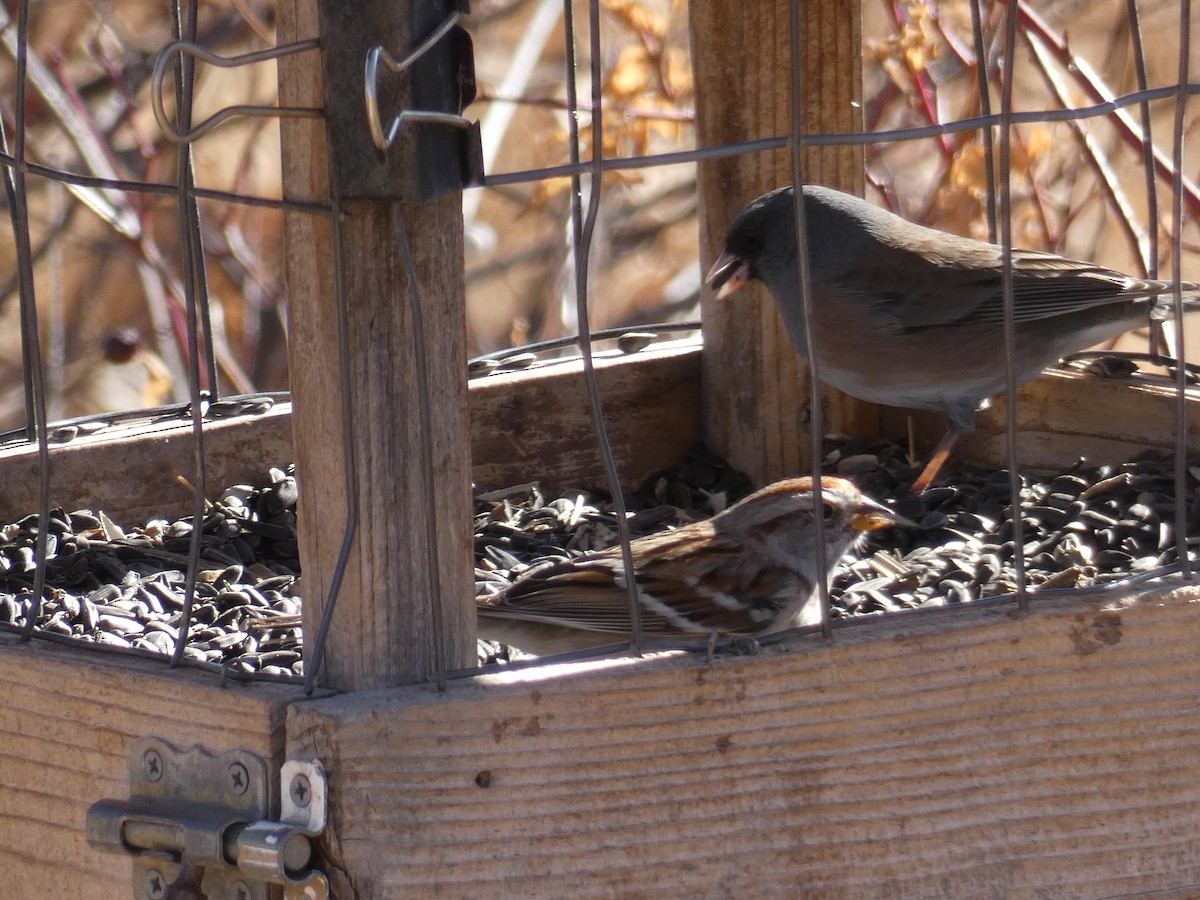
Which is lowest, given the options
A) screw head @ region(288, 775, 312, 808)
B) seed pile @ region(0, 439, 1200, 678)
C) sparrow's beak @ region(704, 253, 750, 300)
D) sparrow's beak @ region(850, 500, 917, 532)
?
seed pile @ region(0, 439, 1200, 678)

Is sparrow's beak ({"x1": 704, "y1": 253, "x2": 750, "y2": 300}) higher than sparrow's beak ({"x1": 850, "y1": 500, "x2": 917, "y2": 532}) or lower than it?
higher

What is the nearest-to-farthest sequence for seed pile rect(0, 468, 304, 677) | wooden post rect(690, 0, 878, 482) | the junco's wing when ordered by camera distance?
seed pile rect(0, 468, 304, 677) < wooden post rect(690, 0, 878, 482) < the junco's wing

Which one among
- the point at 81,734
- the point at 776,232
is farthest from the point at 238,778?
the point at 776,232

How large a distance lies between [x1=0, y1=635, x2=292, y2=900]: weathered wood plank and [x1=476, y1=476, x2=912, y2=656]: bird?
0.66 m

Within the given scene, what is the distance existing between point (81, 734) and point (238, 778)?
202 millimetres

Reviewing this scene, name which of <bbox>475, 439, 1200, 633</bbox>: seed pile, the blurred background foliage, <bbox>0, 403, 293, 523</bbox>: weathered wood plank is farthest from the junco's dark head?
the blurred background foliage

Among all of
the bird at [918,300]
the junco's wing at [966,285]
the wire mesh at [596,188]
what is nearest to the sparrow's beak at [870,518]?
the wire mesh at [596,188]

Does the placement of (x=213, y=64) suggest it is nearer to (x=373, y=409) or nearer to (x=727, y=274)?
(x=373, y=409)

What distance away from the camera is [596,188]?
1320mm

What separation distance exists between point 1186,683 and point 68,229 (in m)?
3.81

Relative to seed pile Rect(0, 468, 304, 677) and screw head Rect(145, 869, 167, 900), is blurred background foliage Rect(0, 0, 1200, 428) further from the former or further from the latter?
screw head Rect(145, 869, 167, 900)

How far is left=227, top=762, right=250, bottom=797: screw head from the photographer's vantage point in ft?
4.56

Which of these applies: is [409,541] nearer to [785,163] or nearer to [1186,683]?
[1186,683]

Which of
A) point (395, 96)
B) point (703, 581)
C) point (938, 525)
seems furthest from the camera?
point (938, 525)
